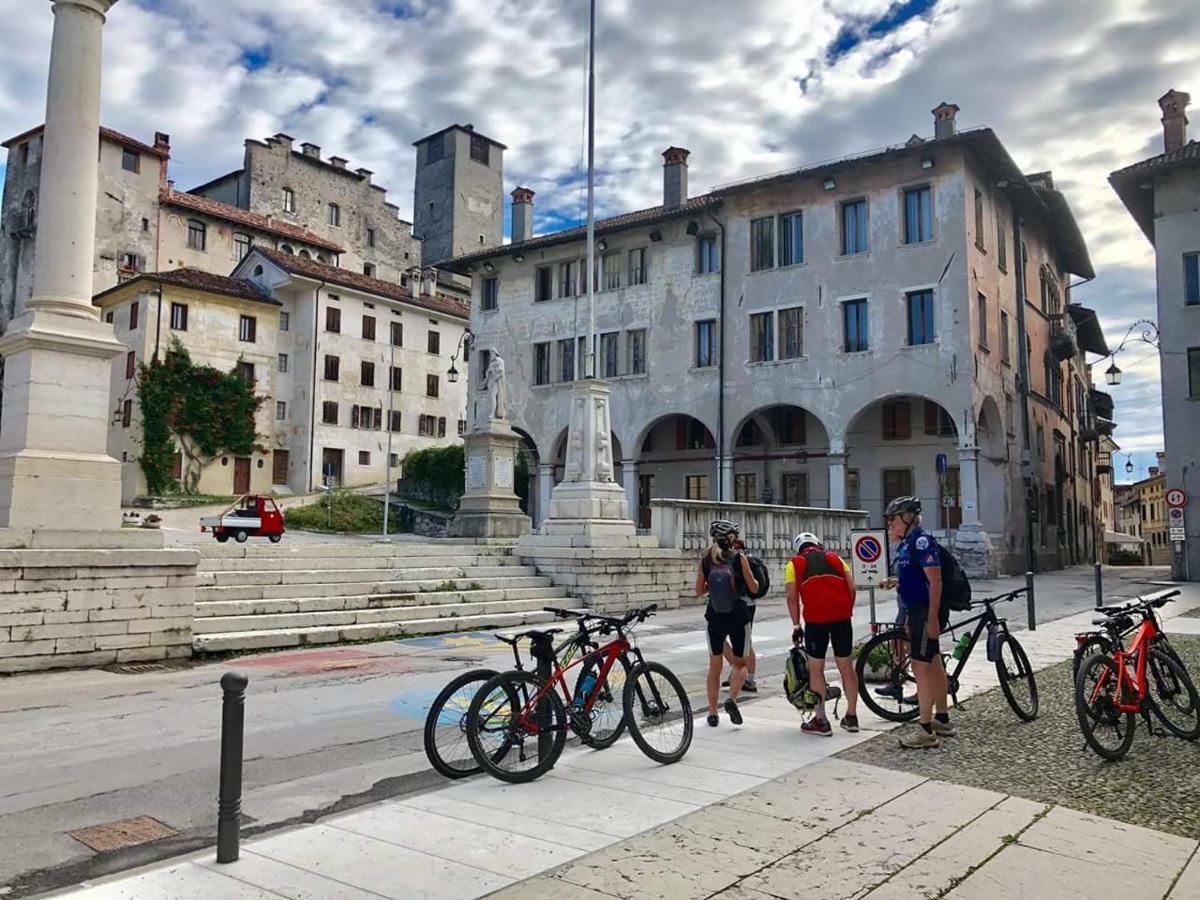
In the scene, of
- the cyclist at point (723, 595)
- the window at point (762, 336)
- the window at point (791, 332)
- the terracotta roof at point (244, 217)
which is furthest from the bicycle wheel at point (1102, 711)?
the terracotta roof at point (244, 217)

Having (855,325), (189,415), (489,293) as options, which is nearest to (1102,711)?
(855,325)

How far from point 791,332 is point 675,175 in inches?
337

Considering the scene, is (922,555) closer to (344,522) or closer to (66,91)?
(66,91)

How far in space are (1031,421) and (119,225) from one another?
44.7 metres

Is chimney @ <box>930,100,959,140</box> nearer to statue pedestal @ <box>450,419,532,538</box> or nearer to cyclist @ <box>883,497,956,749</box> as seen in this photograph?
statue pedestal @ <box>450,419,532,538</box>

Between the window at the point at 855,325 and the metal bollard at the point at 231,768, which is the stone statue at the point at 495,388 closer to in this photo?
the window at the point at 855,325

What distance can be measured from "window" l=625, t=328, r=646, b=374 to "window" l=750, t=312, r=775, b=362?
463cm

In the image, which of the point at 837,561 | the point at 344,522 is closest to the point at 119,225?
the point at 344,522

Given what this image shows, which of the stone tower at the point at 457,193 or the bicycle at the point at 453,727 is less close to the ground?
the stone tower at the point at 457,193

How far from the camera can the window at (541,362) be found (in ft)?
128

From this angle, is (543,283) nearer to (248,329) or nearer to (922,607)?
(248,329)

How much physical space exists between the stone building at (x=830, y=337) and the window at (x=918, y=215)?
0.23ft

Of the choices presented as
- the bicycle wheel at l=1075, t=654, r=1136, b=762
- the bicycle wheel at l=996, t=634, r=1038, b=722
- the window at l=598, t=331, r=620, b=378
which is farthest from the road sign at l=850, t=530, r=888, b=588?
the window at l=598, t=331, r=620, b=378

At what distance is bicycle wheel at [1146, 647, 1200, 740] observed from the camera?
688 centimetres
